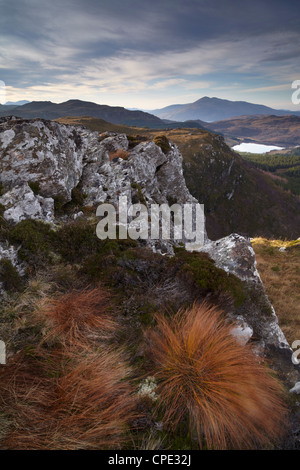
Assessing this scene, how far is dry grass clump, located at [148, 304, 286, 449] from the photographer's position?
2.75 metres

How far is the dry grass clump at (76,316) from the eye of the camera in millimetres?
3853

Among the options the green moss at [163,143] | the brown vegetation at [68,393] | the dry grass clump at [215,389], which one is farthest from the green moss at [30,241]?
the green moss at [163,143]

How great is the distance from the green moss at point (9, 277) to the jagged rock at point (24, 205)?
1560 millimetres

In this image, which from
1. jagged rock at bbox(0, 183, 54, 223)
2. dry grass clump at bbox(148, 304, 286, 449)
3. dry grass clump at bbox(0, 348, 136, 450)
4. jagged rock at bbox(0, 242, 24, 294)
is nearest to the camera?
dry grass clump at bbox(0, 348, 136, 450)

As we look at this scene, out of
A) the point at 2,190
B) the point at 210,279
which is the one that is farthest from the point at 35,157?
the point at 210,279

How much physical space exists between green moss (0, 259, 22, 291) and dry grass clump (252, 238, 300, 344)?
7.38m

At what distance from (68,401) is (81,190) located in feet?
26.0

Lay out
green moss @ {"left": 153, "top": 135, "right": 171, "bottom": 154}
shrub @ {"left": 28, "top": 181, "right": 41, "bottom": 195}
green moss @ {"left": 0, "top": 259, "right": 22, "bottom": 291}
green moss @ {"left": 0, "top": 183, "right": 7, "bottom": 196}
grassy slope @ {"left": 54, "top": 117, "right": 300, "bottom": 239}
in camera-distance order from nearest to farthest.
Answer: green moss @ {"left": 0, "top": 259, "right": 22, "bottom": 291} → green moss @ {"left": 0, "top": 183, "right": 7, "bottom": 196} → shrub @ {"left": 28, "top": 181, "right": 41, "bottom": 195} → green moss @ {"left": 153, "top": 135, "right": 171, "bottom": 154} → grassy slope @ {"left": 54, "top": 117, "right": 300, "bottom": 239}

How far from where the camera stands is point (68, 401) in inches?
111

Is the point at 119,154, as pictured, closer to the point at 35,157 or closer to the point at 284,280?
the point at 35,157

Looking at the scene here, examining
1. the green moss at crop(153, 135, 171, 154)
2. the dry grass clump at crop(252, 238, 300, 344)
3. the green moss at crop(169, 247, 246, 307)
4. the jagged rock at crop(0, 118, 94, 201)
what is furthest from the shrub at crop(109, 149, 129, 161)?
the dry grass clump at crop(252, 238, 300, 344)

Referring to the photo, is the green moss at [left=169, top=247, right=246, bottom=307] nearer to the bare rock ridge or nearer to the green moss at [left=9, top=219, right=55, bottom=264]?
the bare rock ridge

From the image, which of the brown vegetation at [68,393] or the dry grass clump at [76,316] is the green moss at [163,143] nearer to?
the dry grass clump at [76,316]
